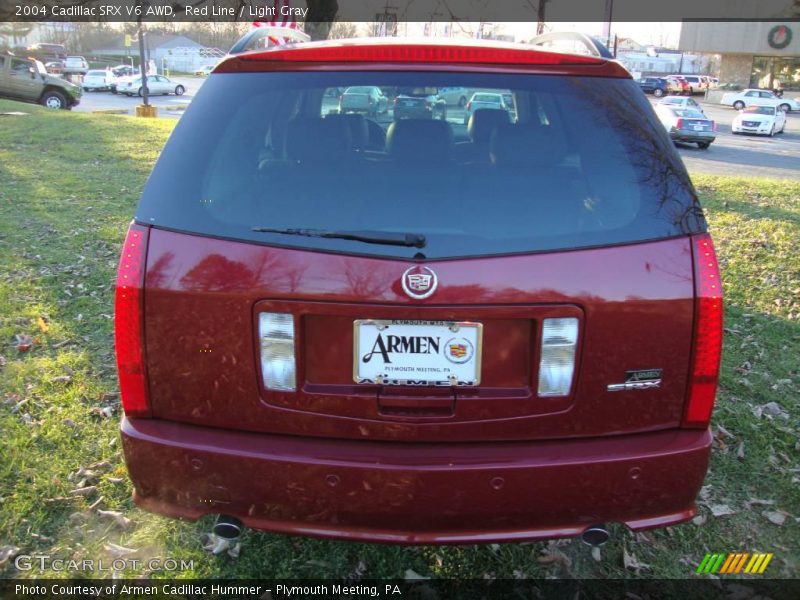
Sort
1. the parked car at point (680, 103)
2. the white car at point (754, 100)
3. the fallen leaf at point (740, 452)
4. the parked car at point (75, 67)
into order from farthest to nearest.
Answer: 1. the parked car at point (75, 67)
2. the white car at point (754, 100)
3. the parked car at point (680, 103)
4. the fallen leaf at point (740, 452)

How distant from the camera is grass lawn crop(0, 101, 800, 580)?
8.91 feet

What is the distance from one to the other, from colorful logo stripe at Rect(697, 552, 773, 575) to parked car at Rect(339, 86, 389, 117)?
2382 millimetres

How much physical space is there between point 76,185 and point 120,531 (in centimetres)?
787

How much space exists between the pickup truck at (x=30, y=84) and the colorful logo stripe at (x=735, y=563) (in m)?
29.9

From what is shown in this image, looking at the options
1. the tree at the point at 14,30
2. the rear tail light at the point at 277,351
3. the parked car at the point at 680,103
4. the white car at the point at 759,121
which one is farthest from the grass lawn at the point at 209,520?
the tree at the point at 14,30

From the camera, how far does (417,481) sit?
1996mm

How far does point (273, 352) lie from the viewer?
6.60ft

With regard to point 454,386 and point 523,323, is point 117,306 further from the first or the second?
point 523,323

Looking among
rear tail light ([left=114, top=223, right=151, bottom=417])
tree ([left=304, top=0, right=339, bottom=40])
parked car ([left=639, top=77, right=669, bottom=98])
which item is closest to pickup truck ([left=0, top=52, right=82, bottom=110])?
tree ([left=304, top=0, right=339, bottom=40])

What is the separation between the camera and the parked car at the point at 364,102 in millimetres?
2883

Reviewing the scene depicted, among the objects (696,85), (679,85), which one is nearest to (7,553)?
(679,85)

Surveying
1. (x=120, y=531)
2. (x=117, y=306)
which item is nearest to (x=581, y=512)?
(x=117, y=306)

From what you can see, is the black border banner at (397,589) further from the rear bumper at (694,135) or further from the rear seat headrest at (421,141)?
the rear bumper at (694,135)

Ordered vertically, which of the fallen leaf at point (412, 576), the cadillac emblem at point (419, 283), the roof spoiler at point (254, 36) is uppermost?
the roof spoiler at point (254, 36)
